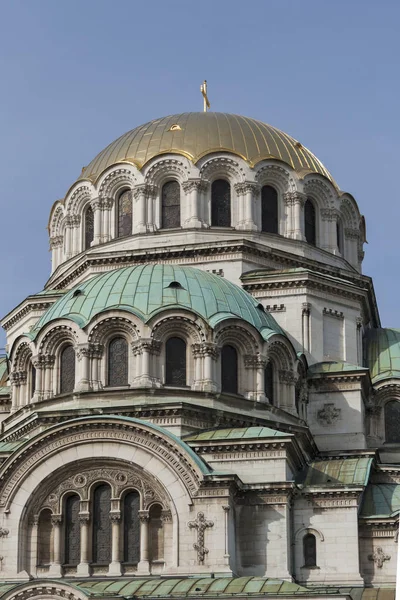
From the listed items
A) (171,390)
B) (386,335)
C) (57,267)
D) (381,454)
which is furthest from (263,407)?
(57,267)

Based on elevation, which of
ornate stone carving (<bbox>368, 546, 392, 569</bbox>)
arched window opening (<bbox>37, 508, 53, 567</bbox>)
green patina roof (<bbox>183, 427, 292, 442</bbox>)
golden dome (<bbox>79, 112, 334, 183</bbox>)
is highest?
golden dome (<bbox>79, 112, 334, 183</bbox>)

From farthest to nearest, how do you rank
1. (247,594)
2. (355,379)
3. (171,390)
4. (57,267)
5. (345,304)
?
(57,267)
(345,304)
(355,379)
(171,390)
(247,594)

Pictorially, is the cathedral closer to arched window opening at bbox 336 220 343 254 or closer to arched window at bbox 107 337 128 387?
arched window at bbox 107 337 128 387

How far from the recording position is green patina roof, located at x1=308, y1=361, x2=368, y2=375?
128ft

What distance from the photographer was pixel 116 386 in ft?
117

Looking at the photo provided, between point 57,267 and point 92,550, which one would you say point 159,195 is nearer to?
point 57,267

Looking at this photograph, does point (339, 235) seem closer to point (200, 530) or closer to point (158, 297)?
point (158, 297)

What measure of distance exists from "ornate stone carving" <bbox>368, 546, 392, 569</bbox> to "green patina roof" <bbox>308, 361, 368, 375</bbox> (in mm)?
6454

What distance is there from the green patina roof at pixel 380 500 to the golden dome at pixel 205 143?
1195 centimetres

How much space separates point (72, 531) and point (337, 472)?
7.07 m

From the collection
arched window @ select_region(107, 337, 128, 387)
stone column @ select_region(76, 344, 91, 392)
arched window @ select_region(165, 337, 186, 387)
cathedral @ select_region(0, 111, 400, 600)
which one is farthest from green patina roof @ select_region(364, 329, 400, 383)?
stone column @ select_region(76, 344, 91, 392)

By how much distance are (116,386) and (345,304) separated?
347 inches

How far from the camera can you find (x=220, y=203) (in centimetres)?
4312

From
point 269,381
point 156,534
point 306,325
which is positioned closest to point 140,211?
point 306,325
